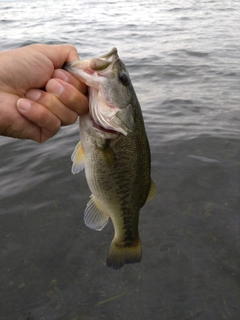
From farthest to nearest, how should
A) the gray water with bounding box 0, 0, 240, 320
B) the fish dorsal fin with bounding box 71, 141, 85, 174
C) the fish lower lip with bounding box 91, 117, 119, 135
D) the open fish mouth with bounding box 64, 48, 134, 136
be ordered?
the gray water with bounding box 0, 0, 240, 320
the fish dorsal fin with bounding box 71, 141, 85, 174
the fish lower lip with bounding box 91, 117, 119, 135
the open fish mouth with bounding box 64, 48, 134, 136

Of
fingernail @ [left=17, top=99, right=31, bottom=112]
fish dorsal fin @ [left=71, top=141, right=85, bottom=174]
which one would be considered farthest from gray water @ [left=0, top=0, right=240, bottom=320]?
fingernail @ [left=17, top=99, right=31, bottom=112]

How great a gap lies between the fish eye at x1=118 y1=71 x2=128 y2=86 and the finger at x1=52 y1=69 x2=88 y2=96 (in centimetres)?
26

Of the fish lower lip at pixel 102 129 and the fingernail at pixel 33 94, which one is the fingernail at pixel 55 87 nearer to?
the fingernail at pixel 33 94

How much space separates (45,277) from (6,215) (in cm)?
119

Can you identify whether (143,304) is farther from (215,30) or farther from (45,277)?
(215,30)

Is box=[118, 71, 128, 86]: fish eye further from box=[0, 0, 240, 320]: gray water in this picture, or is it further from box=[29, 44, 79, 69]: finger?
box=[0, 0, 240, 320]: gray water

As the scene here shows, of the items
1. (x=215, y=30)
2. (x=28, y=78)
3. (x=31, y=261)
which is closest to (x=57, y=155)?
(x=31, y=261)

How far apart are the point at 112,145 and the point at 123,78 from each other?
17.3 inches

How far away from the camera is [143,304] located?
326 cm

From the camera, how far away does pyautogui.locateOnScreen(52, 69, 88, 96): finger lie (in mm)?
2158

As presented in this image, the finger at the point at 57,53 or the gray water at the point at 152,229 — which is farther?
the gray water at the point at 152,229

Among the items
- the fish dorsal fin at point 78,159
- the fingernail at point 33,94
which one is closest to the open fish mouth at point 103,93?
the fingernail at point 33,94

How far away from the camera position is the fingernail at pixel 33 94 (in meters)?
2.22

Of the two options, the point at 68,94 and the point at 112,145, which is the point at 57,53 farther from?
the point at 112,145
